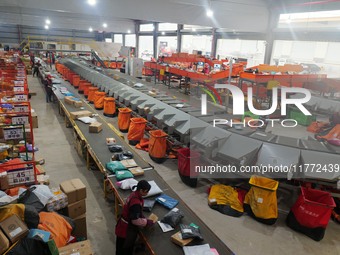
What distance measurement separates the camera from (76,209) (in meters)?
3.63

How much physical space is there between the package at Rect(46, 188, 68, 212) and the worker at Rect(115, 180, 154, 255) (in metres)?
0.95

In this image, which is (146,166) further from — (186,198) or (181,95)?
(181,95)

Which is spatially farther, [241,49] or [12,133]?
[241,49]

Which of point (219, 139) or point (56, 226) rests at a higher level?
point (219, 139)

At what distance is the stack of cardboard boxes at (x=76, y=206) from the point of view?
358cm

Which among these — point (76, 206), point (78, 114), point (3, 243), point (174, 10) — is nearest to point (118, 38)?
point (174, 10)

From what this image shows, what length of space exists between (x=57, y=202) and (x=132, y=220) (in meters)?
1.20

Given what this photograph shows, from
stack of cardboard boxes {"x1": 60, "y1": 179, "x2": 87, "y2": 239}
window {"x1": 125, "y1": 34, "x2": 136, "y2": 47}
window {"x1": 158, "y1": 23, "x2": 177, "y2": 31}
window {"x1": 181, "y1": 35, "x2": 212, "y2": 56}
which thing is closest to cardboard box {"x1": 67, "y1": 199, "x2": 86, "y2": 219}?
stack of cardboard boxes {"x1": 60, "y1": 179, "x2": 87, "y2": 239}

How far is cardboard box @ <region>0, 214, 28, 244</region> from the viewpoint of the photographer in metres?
2.42

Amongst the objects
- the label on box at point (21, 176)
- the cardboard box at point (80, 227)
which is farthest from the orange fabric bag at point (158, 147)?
the label on box at point (21, 176)

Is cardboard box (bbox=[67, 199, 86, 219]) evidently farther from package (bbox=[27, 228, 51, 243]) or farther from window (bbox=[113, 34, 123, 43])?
window (bbox=[113, 34, 123, 43])

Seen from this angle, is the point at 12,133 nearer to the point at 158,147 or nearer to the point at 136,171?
the point at 136,171

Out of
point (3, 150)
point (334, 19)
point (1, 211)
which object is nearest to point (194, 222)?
point (1, 211)

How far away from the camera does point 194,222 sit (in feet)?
10.9
